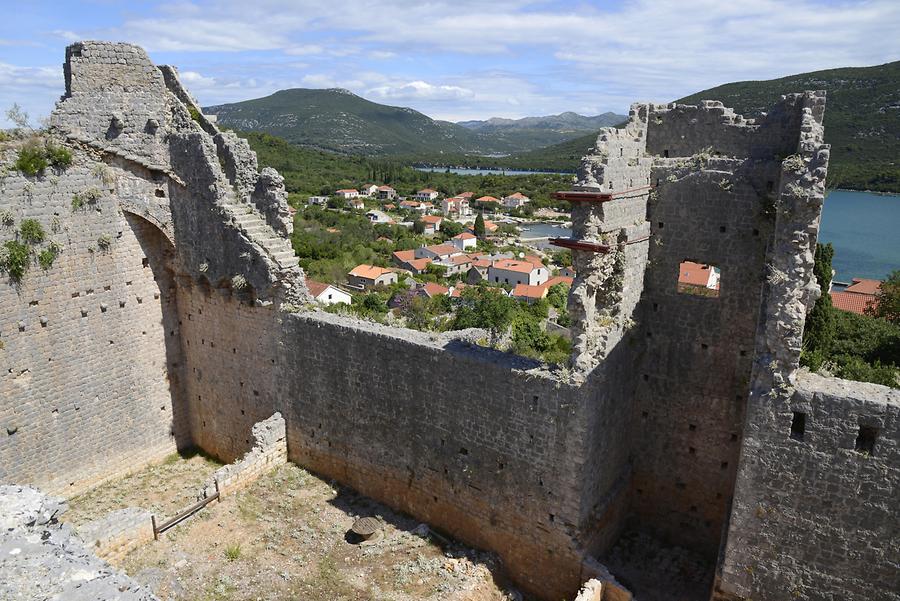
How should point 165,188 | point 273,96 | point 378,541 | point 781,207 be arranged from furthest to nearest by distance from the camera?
point 273,96, point 165,188, point 378,541, point 781,207

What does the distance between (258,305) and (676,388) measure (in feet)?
25.4

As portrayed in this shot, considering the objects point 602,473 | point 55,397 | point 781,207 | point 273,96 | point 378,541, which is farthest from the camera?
point 273,96

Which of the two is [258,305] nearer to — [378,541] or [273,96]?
→ [378,541]

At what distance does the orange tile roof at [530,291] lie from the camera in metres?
48.1

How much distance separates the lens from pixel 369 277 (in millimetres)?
50812

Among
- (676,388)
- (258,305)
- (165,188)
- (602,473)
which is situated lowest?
(602,473)

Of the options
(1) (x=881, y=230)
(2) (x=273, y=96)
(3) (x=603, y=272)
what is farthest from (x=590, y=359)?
(2) (x=273, y=96)

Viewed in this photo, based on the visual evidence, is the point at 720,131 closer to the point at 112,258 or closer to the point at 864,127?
the point at 112,258

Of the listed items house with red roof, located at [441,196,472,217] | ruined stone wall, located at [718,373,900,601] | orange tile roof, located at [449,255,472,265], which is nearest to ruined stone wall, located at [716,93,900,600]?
ruined stone wall, located at [718,373,900,601]

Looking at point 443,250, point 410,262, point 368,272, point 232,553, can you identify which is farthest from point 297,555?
point 443,250

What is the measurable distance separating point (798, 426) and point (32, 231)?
1222 centimetres

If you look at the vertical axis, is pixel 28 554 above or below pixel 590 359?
below

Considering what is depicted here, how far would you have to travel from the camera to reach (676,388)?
388 inches

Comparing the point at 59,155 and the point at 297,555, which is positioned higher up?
the point at 59,155
